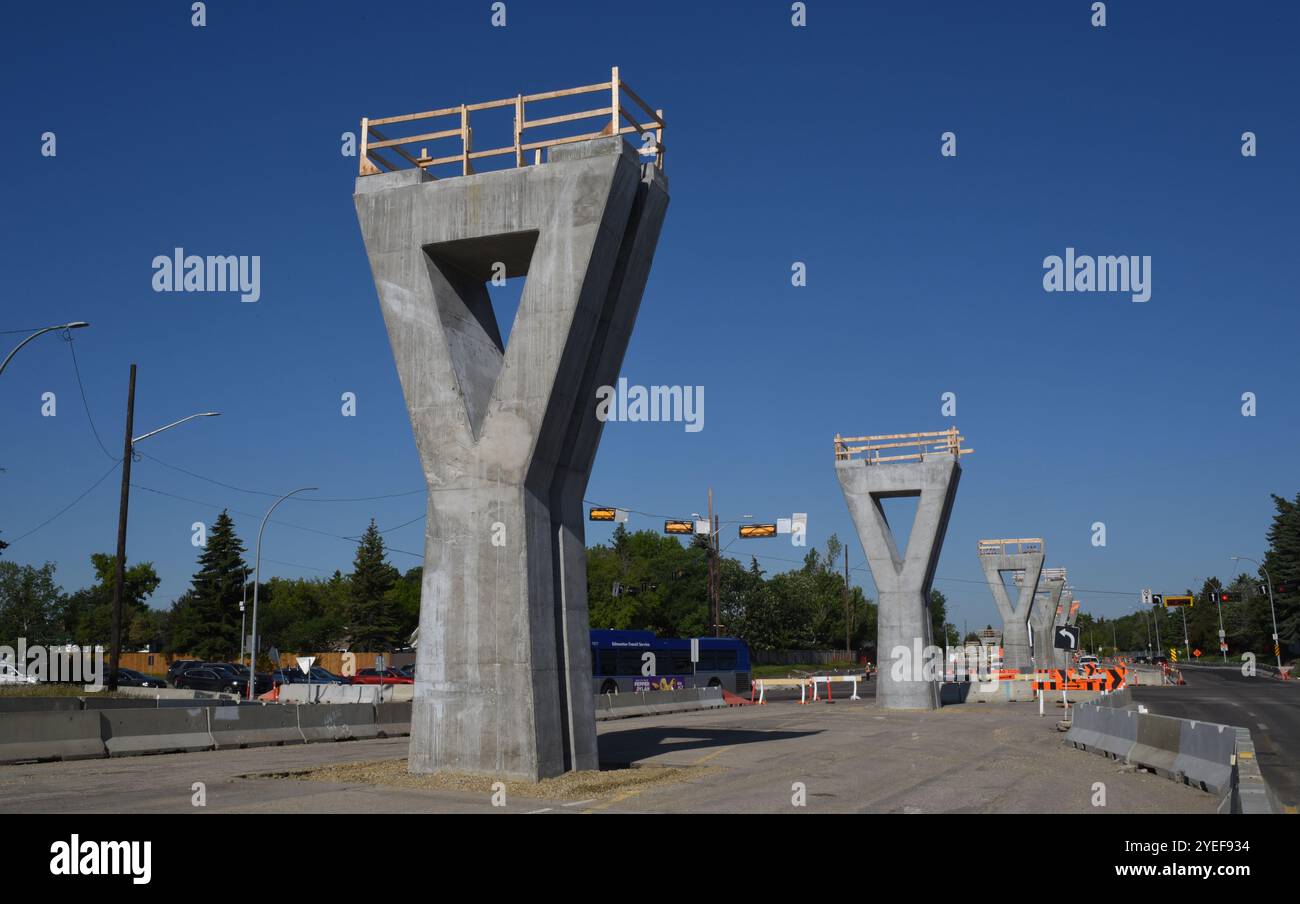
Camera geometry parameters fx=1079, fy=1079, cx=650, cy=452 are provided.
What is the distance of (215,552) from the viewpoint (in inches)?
3329

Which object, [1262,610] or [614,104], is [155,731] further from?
[1262,610]

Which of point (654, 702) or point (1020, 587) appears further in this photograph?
point (1020, 587)

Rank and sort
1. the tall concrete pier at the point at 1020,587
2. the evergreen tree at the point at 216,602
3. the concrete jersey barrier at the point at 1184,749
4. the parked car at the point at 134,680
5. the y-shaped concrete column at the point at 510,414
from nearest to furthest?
the concrete jersey barrier at the point at 1184,749 < the y-shaped concrete column at the point at 510,414 < the parked car at the point at 134,680 < the tall concrete pier at the point at 1020,587 < the evergreen tree at the point at 216,602

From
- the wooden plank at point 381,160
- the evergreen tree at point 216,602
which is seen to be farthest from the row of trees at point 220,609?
the wooden plank at point 381,160

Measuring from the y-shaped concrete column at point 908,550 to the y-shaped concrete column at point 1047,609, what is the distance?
168ft

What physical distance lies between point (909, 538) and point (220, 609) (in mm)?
62502

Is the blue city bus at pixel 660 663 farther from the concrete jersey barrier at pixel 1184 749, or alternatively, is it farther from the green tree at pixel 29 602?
the green tree at pixel 29 602

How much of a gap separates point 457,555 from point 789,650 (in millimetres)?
93743

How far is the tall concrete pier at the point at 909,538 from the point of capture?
3847 centimetres

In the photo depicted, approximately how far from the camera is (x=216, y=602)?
83.8 metres

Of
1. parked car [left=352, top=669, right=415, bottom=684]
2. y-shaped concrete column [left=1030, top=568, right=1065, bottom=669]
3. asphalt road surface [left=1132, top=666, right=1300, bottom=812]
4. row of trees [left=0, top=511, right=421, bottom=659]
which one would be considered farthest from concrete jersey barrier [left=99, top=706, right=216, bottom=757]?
y-shaped concrete column [left=1030, top=568, right=1065, bottom=669]

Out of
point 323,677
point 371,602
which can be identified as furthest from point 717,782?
point 371,602
